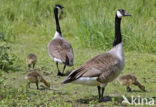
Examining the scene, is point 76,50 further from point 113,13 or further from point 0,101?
point 0,101

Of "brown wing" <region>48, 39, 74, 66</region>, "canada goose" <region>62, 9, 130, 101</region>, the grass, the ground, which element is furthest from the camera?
"brown wing" <region>48, 39, 74, 66</region>

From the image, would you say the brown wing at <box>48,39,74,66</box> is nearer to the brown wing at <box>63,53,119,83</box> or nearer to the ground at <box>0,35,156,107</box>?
the ground at <box>0,35,156,107</box>

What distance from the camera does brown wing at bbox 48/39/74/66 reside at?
384 inches

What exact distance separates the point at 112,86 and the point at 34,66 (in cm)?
284

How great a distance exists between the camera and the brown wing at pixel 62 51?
975 cm

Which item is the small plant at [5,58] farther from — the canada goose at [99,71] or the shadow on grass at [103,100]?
the canada goose at [99,71]

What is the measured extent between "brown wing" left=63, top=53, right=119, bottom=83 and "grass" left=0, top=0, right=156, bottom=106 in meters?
0.53

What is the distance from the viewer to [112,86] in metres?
9.12

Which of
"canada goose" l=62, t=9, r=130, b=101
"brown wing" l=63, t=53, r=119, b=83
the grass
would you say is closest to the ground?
the grass

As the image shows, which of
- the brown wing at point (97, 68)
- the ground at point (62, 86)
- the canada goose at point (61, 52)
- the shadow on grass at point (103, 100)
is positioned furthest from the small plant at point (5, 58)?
the brown wing at point (97, 68)

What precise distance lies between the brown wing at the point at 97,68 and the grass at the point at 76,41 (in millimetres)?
531

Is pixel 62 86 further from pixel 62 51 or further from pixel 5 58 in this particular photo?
pixel 5 58

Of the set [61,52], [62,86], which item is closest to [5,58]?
[61,52]

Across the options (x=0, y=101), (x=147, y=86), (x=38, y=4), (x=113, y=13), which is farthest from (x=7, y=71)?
(x=38, y=4)
